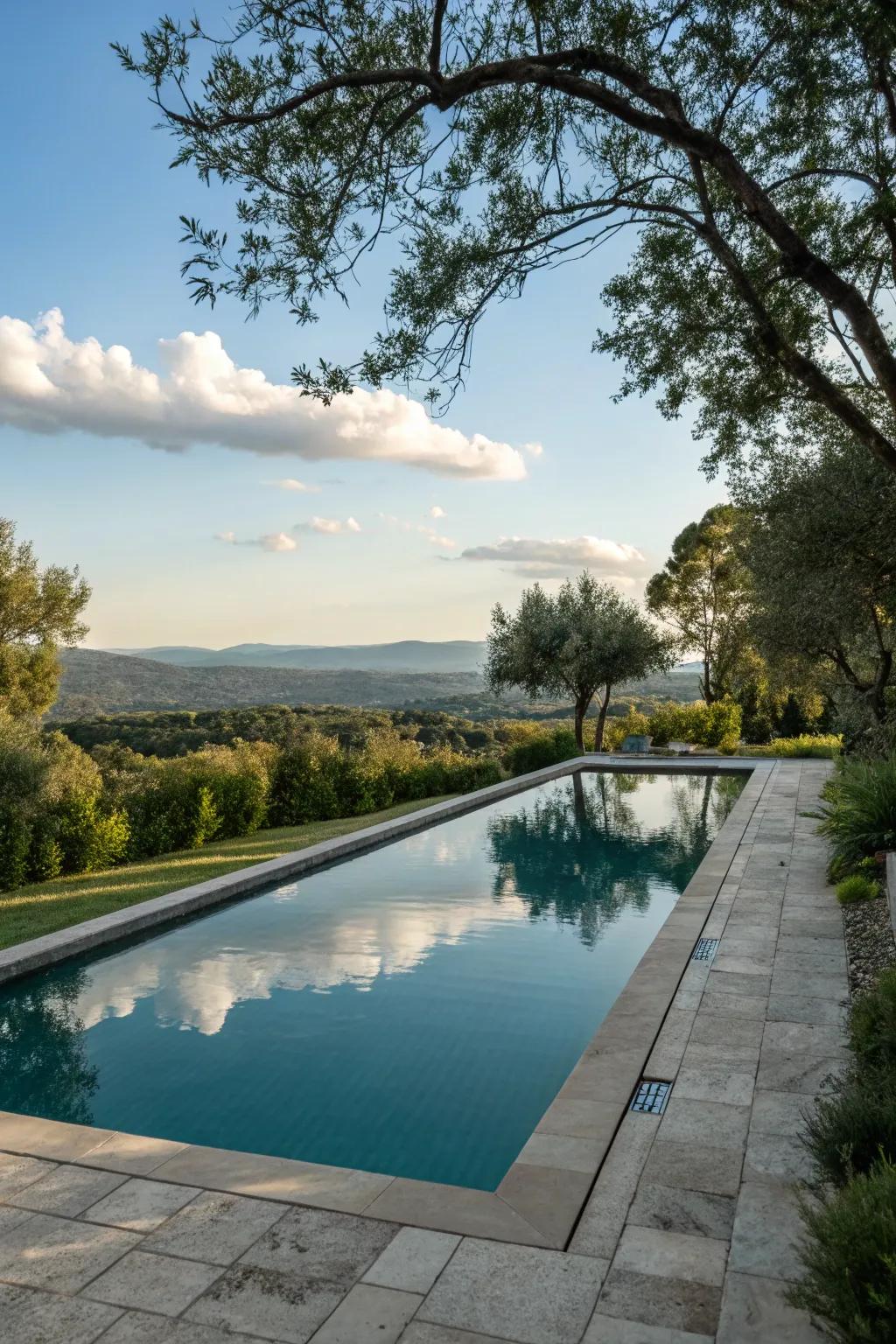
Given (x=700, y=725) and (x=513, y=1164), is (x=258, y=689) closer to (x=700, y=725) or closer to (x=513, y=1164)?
(x=700, y=725)

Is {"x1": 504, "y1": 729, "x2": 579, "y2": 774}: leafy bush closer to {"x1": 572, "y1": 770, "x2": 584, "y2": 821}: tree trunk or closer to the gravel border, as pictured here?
{"x1": 572, "y1": 770, "x2": 584, "y2": 821}: tree trunk

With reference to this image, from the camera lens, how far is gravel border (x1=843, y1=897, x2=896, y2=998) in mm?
5410

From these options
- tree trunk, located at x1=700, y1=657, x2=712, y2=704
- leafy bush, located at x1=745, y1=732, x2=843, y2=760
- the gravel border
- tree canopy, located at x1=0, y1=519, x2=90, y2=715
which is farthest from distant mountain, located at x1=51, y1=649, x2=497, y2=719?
Answer: the gravel border

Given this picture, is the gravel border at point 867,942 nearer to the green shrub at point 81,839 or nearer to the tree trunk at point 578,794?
the tree trunk at point 578,794

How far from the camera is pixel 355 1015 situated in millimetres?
6242

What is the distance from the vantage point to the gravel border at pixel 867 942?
5.41 m

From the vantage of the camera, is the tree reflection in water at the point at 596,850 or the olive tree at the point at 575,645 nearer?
the tree reflection in water at the point at 596,850

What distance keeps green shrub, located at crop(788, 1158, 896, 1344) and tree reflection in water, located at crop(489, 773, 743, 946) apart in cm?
566

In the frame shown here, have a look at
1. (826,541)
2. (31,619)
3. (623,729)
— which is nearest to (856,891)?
(826,541)

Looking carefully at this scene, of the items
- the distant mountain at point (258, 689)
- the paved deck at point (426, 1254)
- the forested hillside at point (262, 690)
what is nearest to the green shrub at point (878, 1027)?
the paved deck at point (426, 1254)

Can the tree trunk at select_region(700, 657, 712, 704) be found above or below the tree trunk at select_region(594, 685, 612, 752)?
above

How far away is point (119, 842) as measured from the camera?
11.1 metres

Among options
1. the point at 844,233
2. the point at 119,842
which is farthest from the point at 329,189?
the point at 119,842

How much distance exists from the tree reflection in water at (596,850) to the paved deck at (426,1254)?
4.41 meters
